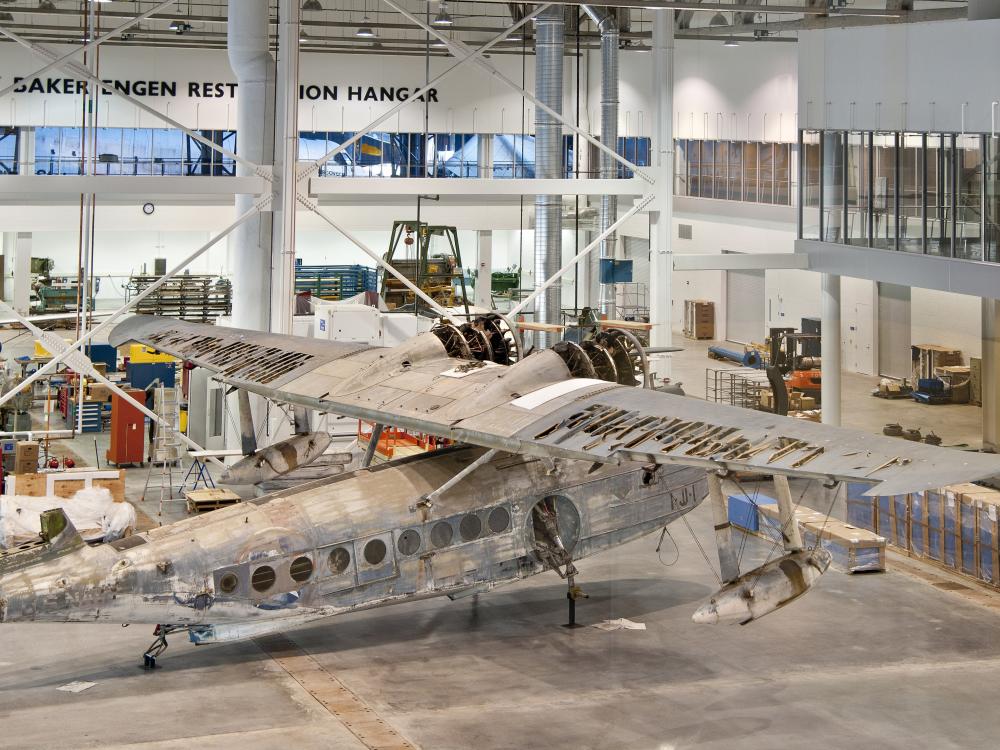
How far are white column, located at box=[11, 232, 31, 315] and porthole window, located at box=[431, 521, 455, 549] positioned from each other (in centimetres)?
3073

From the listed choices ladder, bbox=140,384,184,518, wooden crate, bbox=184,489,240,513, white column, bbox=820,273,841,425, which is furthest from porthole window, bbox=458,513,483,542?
white column, bbox=820,273,841,425

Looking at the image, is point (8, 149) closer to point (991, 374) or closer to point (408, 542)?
point (408, 542)

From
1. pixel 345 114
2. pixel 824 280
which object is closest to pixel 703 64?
pixel 345 114

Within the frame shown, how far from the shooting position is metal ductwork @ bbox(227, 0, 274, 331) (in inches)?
966

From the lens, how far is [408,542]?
16.0m

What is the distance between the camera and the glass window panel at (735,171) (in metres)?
43.6

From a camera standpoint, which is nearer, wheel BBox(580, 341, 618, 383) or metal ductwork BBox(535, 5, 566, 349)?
wheel BBox(580, 341, 618, 383)

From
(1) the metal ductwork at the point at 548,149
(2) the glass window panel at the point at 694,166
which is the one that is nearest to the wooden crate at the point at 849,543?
(1) the metal ductwork at the point at 548,149

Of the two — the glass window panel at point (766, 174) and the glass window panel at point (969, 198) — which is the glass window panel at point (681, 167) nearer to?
the glass window panel at point (766, 174)

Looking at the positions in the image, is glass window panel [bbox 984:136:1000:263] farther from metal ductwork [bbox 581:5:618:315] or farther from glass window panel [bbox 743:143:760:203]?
glass window panel [bbox 743:143:760:203]

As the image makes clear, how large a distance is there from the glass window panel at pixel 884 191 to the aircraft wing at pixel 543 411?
1169cm

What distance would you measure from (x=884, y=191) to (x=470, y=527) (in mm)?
13726

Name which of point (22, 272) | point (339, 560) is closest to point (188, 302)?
point (22, 272)

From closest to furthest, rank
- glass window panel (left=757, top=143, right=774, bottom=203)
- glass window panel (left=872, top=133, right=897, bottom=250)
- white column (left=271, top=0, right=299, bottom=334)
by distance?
white column (left=271, top=0, right=299, bottom=334), glass window panel (left=872, top=133, right=897, bottom=250), glass window panel (left=757, top=143, right=774, bottom=203)
